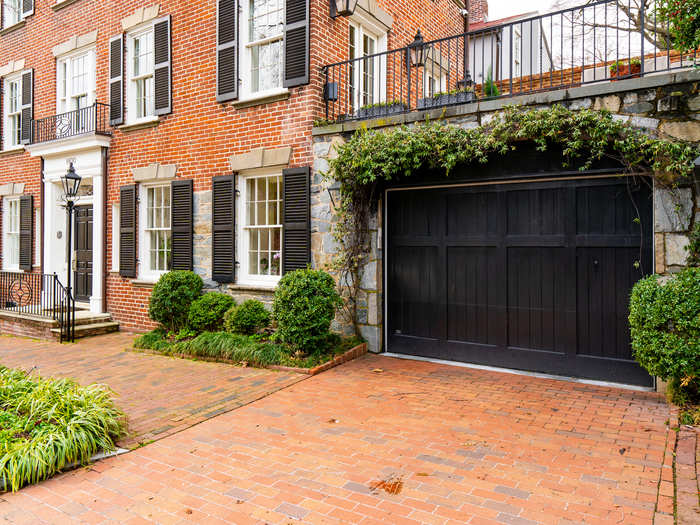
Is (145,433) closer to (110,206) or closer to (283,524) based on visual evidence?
(283,524)

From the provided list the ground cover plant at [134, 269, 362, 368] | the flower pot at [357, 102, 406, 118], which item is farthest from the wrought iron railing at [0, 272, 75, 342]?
the flower pot at [357, 102, 406, 118]

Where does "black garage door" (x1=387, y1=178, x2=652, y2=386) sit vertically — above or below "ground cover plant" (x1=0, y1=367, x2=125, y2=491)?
above

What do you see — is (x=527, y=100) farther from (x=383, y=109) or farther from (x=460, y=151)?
(x=383, y=109)

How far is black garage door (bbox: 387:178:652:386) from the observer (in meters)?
5.60

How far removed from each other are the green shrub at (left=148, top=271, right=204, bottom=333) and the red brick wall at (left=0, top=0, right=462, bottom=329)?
1.42 m

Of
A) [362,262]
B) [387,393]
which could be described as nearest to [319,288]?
[362,262]

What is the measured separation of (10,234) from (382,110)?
1073 cm

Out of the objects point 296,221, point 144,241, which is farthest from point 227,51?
point 144,241

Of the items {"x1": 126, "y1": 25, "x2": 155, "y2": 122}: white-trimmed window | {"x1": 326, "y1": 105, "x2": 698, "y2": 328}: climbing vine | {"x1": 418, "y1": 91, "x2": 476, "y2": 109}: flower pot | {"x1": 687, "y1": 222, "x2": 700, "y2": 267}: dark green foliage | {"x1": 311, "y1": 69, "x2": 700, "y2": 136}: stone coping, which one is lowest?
{"x1": 687, "y1": 222, "x2": 700, "y2": 267}: dark green foliage

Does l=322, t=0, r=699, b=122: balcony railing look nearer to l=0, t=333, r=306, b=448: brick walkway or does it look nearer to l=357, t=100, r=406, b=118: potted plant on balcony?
l=357, t=100, r=406, b=118: potted plant on balcony

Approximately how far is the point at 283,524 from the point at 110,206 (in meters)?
9.08

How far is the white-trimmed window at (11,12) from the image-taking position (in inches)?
492

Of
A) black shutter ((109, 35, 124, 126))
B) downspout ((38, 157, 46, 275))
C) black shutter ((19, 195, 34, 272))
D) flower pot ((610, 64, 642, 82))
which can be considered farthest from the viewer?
black shutter ((19, 195, 34, 272))

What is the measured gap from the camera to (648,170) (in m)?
5.20
